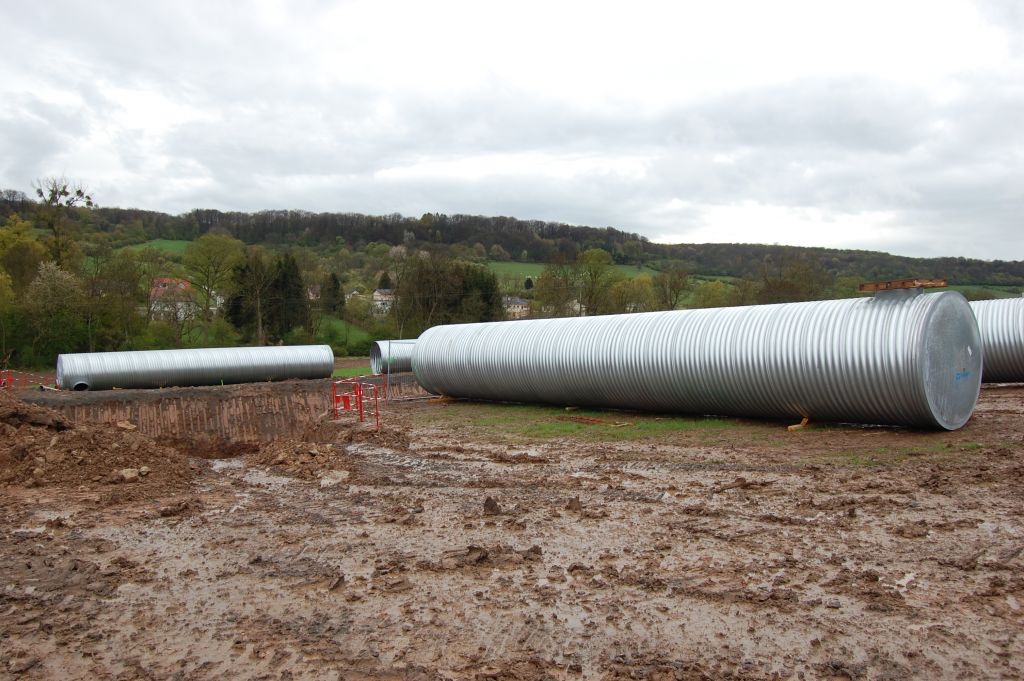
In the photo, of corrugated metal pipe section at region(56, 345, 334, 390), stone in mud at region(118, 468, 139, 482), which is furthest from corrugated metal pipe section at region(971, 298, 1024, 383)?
corrugated metal pipe section at region(56, 345, 334, 390)

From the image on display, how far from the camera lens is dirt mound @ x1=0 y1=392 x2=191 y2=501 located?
10797 millimetres

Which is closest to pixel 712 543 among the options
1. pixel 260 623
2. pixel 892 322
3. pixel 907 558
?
pixel 907 558

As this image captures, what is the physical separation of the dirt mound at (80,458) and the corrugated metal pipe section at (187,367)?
17529 millimetres

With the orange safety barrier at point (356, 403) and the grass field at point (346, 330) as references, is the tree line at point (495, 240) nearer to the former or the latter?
the grass field at point (346, 330)

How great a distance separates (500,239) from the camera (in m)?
87.0

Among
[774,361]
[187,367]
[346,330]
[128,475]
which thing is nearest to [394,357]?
[187,367]

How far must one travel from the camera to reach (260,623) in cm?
562

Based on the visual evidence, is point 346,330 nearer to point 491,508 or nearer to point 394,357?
point 394,357

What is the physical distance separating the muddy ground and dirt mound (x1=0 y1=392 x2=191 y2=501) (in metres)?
0.05

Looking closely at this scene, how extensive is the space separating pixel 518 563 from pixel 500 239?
267ft

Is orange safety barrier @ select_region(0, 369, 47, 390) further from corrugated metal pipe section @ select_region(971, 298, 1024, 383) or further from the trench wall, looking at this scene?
corrugated metal pipe section @ select_region(971, 298, 1024, 383)

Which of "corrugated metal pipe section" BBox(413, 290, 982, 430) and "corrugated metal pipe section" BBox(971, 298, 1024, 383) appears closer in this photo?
"corrugated metal pipe section" BBox(413, 290, 982, 430)

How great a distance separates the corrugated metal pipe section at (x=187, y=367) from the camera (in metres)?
28.7

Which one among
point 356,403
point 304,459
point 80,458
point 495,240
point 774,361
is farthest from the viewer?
point 495,240
